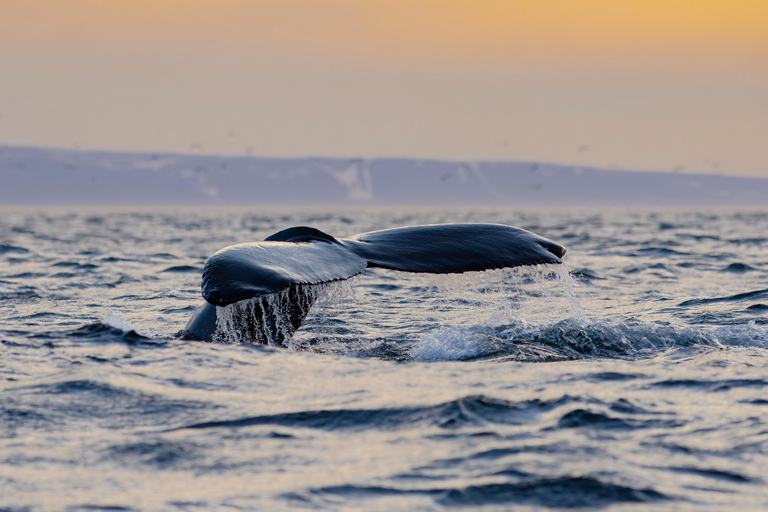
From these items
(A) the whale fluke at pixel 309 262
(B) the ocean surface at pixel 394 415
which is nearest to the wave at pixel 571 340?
(B) the ocean surface at pixel 394 415

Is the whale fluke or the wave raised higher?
the whale fluke

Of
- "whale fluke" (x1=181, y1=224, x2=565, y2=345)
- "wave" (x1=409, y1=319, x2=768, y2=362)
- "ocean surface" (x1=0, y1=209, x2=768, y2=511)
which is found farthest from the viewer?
"wave" (x1=409, y1=319, x2=768, y2=362)

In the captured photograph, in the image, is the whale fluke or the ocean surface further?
the whale fluke

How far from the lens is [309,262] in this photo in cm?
544

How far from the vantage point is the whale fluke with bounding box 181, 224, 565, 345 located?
4.98 metres

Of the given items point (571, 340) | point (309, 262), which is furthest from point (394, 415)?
point (571, 340)

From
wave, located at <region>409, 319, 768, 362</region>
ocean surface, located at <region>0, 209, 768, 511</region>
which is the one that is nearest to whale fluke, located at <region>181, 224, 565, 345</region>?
ocean surface, located at <region>0, 209, 768, 511</region>

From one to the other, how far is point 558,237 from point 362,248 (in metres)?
25.1

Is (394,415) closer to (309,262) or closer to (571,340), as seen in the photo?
(309,262)

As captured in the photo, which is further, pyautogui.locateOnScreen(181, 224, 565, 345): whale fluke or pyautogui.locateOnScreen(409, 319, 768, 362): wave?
pyautogui.locateOnScreen(409, 319, 768, 362): wave

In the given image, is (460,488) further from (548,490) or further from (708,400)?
(708,400)

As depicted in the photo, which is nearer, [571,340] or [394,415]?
[394,415]

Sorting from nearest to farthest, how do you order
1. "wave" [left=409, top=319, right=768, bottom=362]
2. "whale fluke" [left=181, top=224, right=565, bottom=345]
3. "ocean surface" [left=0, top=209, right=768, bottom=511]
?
1. "ocean surface" [left=0, top=209, right=768, bottom=511]
2. "whale fluke" [left=181, top=224, right=565, bottom=345]
3. "wave" [left=409, top=319, right=768, bottom=362]

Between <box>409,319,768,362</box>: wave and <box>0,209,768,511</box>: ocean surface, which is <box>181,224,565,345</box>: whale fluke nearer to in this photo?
<box>0,209,768,511</box>: ocean surface
